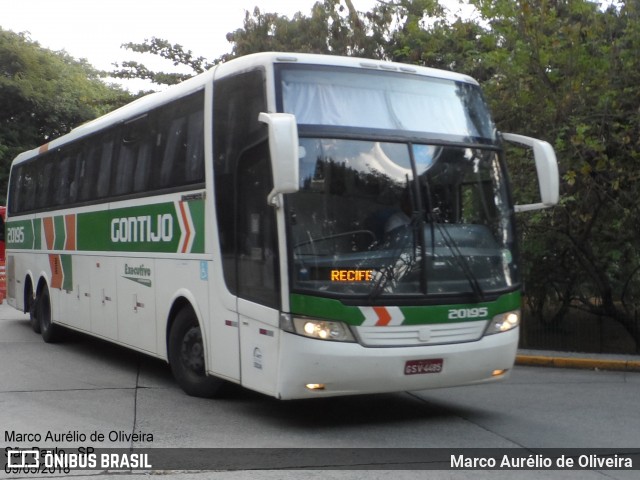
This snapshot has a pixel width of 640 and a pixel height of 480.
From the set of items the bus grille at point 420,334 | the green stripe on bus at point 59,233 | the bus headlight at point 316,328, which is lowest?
the bus grille at point 420,334

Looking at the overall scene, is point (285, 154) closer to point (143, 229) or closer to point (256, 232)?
point (256, 232)

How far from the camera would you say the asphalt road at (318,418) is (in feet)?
26.0

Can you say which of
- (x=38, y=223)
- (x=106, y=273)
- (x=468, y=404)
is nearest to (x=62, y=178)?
(x=38, y=223)

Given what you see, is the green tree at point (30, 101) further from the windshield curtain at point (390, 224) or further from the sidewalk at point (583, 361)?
the windshield curtain at point (390, 224)

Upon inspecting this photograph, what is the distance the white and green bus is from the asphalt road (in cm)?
44

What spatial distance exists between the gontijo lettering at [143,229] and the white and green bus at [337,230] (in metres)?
0.11

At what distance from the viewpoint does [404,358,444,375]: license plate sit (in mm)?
8305

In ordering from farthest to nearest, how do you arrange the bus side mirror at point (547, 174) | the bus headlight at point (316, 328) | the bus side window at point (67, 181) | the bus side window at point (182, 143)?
the bus side window at point (67, 181)
the bus side window at point (182, 143)
the bus side mirror at point (547, 174)
the bus headlight at point (316, 328)

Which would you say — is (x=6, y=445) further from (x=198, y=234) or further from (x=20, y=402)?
(x=198, y=234)

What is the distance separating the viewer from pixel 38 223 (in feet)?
53.1

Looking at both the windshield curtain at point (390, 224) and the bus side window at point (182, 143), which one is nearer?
the windshield curtain at point (390, 224)

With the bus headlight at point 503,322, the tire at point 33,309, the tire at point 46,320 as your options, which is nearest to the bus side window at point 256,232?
the bus headlight at point 503,322

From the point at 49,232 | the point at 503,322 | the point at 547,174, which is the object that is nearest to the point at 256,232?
the point at 503,322

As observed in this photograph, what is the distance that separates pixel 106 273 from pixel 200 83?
385 centimetres
